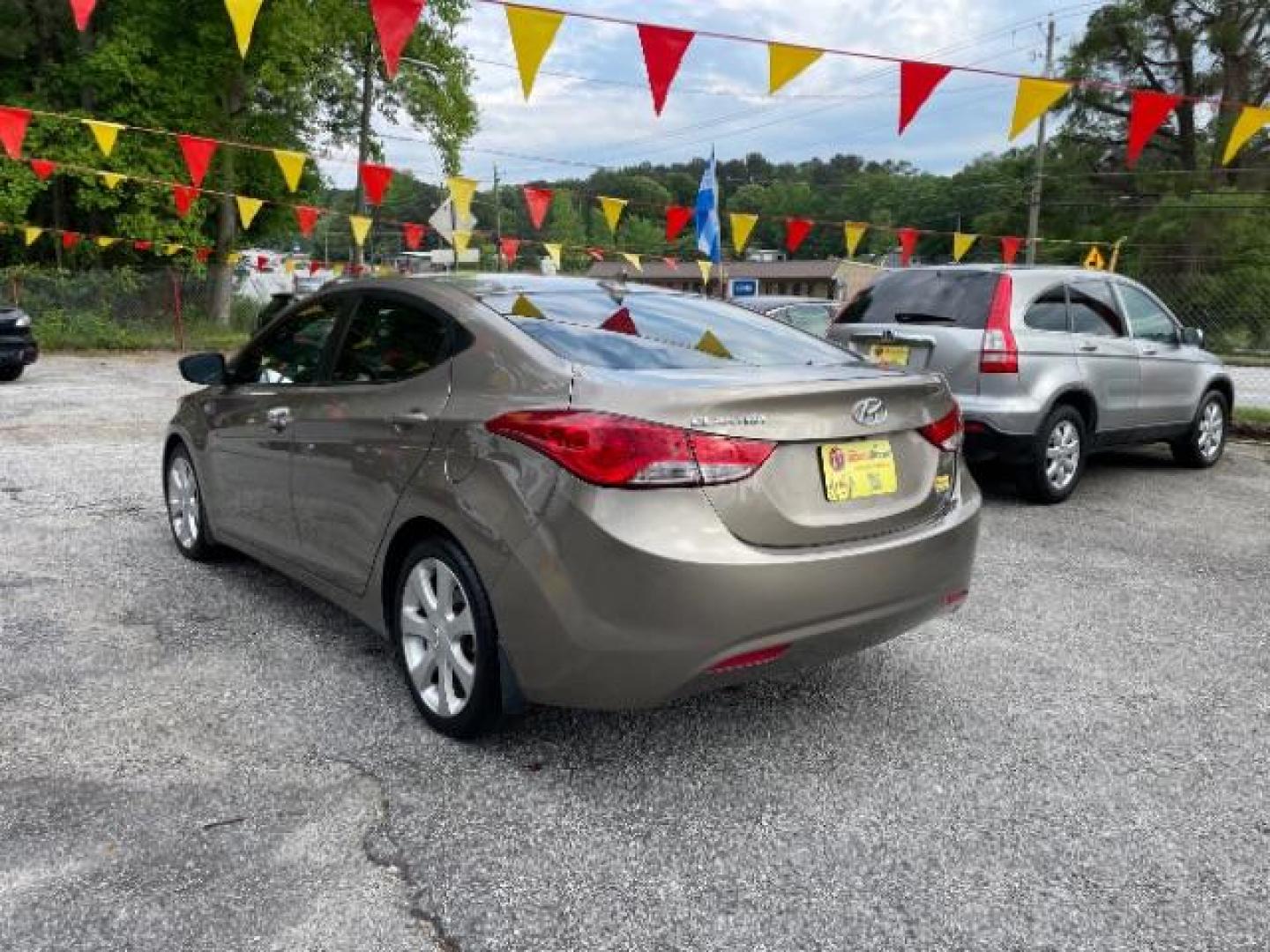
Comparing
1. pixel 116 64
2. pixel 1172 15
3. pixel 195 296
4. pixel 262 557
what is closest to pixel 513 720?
pixel 262 557

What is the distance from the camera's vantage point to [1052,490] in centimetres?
679

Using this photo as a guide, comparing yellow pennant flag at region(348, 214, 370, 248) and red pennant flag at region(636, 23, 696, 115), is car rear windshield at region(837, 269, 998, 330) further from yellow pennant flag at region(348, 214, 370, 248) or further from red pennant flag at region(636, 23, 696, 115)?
yellow pennant flag at region(348, 214, 370, 248)

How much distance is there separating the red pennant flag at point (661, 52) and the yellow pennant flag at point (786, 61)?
Result: 0.63 meters

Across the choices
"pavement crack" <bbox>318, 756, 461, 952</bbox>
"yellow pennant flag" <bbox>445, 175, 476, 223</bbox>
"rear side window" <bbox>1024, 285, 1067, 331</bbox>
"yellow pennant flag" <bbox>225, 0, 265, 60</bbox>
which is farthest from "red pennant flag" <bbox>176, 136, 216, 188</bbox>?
"pavement crack" <bbox>318, 756, 461, 952</bbox>

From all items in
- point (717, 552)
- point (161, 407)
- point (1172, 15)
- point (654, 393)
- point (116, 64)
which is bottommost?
point (161, 407)

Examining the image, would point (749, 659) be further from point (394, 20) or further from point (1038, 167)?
point (1038, 167)

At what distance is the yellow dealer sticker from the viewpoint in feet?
9.19

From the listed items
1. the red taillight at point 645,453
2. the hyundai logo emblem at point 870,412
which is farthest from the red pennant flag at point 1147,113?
the red taillight at point 645,453

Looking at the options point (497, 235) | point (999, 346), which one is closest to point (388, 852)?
point (999, 346)

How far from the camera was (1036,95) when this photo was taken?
7.38 metres

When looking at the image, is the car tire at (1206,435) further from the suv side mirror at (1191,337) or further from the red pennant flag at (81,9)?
the red pennant flag at (81,9)

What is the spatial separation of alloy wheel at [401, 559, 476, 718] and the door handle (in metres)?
1.06

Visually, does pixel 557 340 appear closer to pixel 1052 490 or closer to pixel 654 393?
pixel 654 393

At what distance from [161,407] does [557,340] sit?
33.1 feet
